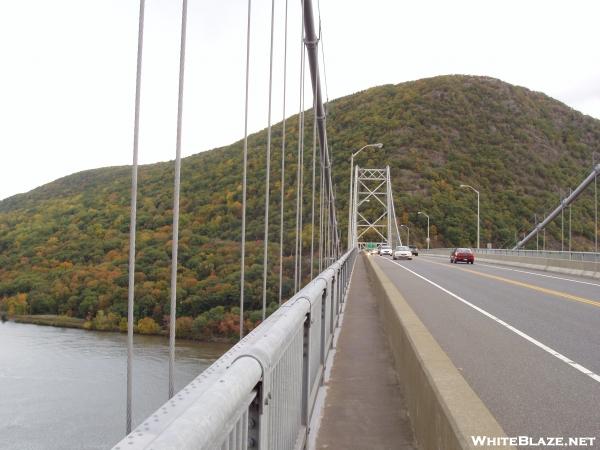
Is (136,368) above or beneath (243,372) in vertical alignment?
beneath

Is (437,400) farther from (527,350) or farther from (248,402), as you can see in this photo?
(527,350)

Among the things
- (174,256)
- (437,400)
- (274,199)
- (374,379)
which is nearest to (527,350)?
(374,379)

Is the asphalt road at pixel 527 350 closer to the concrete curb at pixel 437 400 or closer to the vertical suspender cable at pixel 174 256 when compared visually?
the concrete curb at pixel 437 400

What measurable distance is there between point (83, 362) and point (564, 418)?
33.0 m

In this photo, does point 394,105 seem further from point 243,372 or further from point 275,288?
point 243,372

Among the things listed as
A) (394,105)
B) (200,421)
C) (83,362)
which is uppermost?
(394,105)

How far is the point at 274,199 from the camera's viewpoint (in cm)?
3450

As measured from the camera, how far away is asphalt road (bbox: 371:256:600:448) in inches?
203

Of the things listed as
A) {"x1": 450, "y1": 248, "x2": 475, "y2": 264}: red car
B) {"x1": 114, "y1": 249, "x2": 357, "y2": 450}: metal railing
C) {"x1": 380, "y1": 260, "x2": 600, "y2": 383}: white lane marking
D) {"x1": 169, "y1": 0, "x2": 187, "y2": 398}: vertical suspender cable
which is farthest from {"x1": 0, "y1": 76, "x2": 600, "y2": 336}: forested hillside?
{"x1": 450, "y1": 248, "x2": 475, "y2": 264}: red car

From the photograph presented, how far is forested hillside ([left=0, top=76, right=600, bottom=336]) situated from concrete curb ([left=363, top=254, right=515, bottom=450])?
6.29 meters

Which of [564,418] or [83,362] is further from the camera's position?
[83,362]

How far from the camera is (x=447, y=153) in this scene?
9950 centimetres

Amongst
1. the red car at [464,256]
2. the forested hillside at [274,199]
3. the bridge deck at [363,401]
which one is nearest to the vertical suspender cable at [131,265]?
the bridge deck at [363,401]

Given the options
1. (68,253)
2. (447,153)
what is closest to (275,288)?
(68,253)
